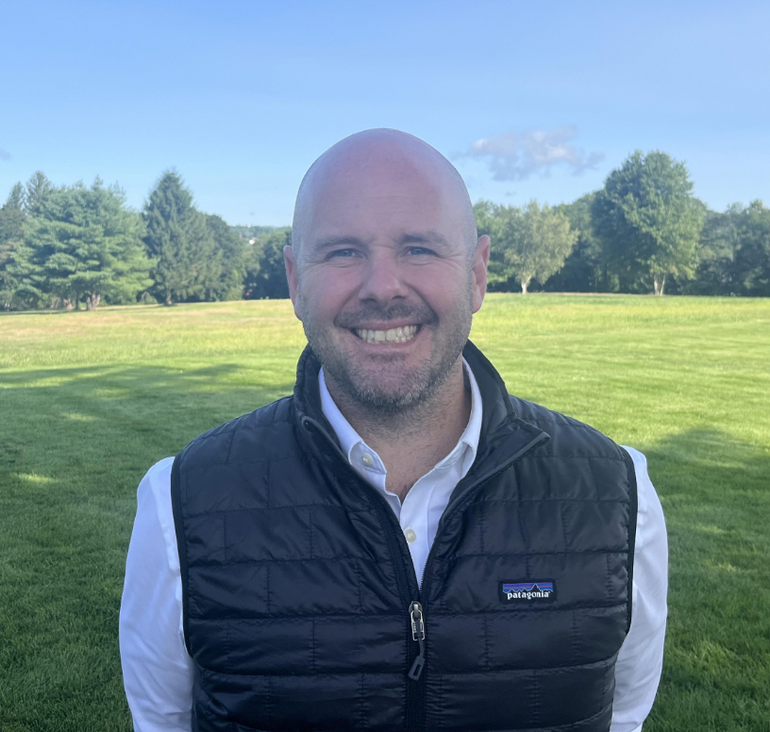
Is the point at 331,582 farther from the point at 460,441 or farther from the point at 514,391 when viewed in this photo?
the point at 514,391

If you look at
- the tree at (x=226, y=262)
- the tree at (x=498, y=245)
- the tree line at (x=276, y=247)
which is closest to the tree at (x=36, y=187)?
the tree line at (x=276, y=247)

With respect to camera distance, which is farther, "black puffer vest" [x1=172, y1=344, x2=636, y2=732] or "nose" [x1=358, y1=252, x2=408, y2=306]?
"nose" [x1=358, y1=252, x2=408, y2=306]

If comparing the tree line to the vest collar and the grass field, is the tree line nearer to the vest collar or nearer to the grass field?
the grass field

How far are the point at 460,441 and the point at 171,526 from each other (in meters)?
0.74

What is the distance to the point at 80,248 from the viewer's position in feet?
192

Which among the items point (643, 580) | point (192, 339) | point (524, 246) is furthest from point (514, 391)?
point (524, 246)

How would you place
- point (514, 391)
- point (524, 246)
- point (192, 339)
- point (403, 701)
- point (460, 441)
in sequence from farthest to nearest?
point (524, 246) < point (192, 339) < point (514, 391) < point (460, 441) < point (403, 701)

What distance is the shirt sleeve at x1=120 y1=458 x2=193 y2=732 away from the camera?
1691 millimetres

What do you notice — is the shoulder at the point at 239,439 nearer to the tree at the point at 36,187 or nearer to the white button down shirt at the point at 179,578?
the white button down shirt at the point at 179,578

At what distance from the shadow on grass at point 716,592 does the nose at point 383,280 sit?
10.1 feet

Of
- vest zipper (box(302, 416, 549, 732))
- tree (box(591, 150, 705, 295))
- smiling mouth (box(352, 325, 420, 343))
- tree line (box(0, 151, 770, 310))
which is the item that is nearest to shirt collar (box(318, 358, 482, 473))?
vest zipper (box(302, 416, 549, 732))

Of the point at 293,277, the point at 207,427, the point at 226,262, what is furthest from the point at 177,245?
the point at 293,277

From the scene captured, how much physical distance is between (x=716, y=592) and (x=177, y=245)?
74560mm

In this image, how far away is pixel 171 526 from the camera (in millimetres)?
1706
